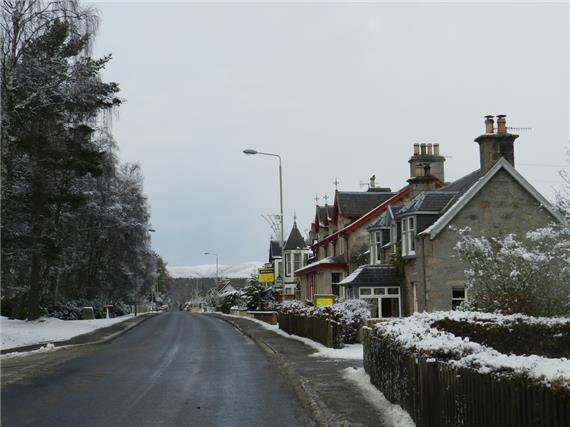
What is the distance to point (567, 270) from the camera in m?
19.5

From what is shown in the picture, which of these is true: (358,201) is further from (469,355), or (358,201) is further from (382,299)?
(469,355)

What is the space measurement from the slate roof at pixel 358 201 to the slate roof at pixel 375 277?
11.3m

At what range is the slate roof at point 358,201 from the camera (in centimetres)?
4653

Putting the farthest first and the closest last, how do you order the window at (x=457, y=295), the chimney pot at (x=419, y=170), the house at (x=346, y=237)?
the house at (x=346, y=237)
the chimney pot at (x=419, y=170)
the window at (x=457, y=295)

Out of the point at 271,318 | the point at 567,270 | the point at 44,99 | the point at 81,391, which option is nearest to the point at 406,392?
the point at 81,391

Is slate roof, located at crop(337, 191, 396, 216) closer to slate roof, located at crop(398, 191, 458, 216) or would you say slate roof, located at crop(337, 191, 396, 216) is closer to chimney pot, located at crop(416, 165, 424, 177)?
chimney pot, located at crop(416, 165, 424, 177)

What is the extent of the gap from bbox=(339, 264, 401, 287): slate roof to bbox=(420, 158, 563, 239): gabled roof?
12.6 feet

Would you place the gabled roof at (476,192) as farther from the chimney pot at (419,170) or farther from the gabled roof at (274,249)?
the gabled roof at (274,249)

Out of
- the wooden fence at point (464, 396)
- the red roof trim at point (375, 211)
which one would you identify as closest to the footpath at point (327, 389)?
the wooden fence at point (464, 396)

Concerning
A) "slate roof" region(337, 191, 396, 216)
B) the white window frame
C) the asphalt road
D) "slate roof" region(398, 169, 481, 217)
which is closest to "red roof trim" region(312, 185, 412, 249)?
"slate roof" region(337, 191, 396, 216)

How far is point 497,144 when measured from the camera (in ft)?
106

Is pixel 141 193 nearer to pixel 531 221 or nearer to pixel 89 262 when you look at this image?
pixel 89 262

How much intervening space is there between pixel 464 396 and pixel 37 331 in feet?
95.4

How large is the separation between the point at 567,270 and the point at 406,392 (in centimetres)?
1133
